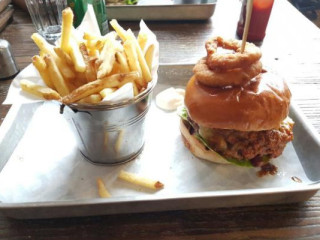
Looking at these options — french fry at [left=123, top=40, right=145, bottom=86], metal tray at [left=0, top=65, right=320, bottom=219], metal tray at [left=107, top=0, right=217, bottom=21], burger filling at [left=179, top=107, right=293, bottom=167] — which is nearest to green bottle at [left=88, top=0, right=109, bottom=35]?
metal tray at [left=107, top=0, right=217, bottom=21]

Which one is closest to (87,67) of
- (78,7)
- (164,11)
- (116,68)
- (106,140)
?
(116,68)

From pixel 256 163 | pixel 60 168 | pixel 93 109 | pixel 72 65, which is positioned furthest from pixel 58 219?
pixel 256 163

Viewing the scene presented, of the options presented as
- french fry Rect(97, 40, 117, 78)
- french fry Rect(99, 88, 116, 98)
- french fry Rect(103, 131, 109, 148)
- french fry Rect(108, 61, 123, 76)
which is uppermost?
french fry Rect(97, 40, 117, 78)

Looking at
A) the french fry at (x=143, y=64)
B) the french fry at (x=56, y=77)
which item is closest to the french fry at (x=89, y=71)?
the french fry at (x=56, y=77)

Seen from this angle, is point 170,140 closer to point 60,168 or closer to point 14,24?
point 60,168

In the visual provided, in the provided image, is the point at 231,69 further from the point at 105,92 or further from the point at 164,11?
the point at 164,11

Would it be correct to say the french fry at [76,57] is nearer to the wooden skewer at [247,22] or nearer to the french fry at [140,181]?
the french fry at [140,181]

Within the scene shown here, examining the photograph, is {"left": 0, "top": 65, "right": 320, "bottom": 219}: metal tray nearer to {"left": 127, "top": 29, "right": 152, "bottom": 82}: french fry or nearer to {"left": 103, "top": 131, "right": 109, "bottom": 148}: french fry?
{"left": 103, "top": 131, "right": 109, "bottom": 148}: french fry

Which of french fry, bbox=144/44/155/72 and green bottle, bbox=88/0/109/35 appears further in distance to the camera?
green bottle, bbox=88/0/109/35
